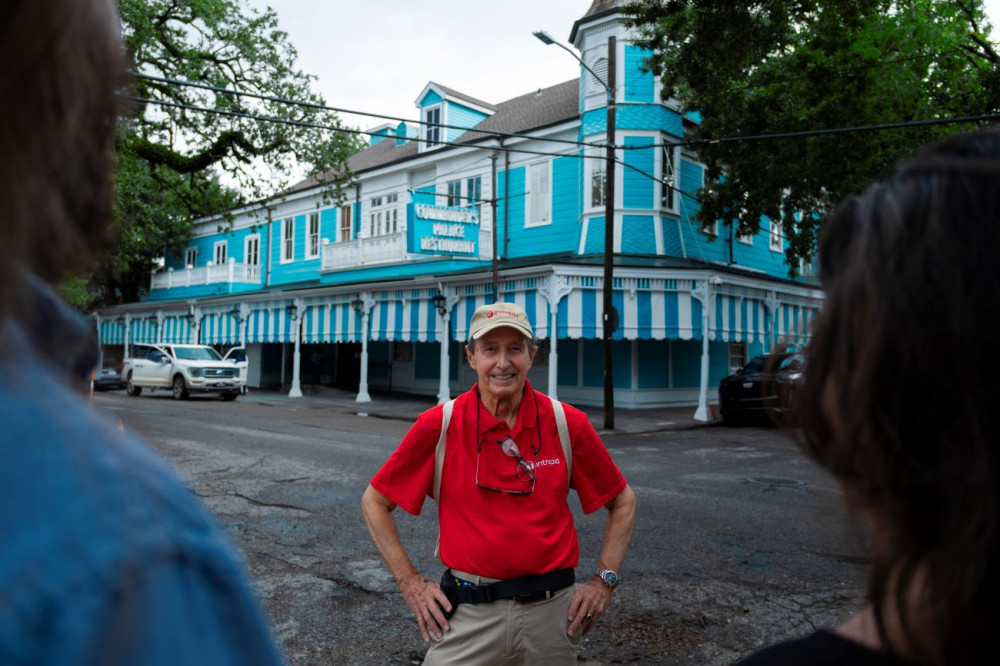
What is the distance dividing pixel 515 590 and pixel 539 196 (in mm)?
21729

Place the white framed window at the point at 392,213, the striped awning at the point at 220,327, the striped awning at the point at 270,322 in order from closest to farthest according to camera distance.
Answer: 1. the white framed window at the point at 392,213
2. the striped awning at the point at 270,322
3. the striped awning at the point at 220,327

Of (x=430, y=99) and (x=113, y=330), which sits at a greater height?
(x=430, y=99)

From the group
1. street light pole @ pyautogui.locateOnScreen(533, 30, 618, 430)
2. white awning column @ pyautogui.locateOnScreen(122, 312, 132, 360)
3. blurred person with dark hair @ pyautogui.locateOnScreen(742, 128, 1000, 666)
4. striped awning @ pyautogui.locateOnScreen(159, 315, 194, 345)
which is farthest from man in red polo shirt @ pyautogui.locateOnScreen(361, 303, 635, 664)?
white awning column @ pyautogui.locateOnScreen(122, 312, 132, 360)

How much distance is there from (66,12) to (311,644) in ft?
14.4

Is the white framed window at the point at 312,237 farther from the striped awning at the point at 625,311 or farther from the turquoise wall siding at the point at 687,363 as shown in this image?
the turquoise wall siding at the point at 687,363

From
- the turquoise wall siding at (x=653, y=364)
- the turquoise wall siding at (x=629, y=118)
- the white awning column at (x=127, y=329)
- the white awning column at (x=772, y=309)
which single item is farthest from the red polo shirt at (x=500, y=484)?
the white awning column at (x=127, y=329)

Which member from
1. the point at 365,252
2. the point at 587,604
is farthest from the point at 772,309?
the point at 587,604

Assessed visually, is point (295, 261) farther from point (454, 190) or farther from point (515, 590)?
point (515, 590)

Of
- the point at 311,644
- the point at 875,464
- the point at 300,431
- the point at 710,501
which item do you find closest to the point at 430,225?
the point at 300,431

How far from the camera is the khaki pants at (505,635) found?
8.57ft

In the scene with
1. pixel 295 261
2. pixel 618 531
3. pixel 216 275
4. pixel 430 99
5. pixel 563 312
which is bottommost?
pixel 618 531

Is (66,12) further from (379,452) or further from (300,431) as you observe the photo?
(300,431)

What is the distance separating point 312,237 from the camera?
104 ft

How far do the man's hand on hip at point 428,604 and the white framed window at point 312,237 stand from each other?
2980 cm
